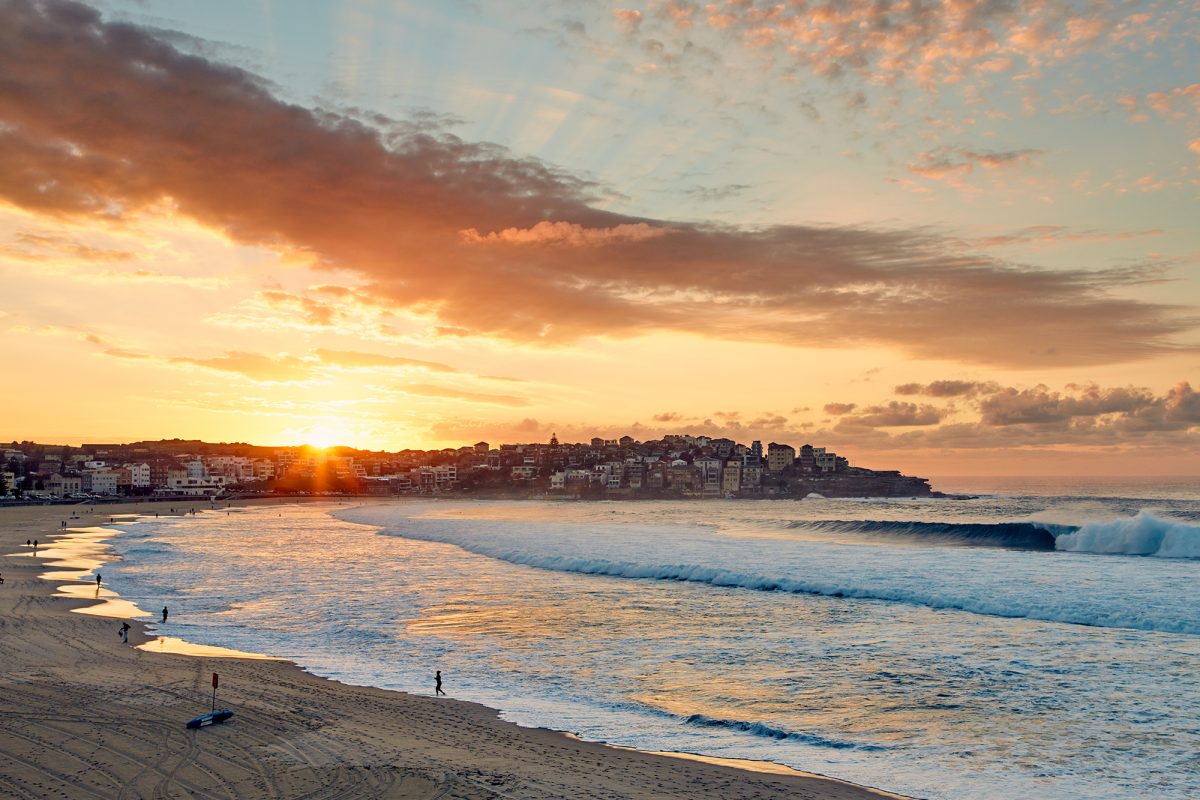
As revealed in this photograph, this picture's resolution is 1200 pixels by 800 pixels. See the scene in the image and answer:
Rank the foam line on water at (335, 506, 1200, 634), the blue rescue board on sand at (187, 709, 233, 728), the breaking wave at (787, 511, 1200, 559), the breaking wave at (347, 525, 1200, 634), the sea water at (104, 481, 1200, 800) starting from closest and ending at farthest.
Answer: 1. the sea water at (104, 481, 1200, 800)
2. the blue rescue board on sand at (187, 709, 233, 728)
3. the breaking wave at (347, 525, 1200, 634)
4. the foam line on water at (335, 506, 1200, 634)
5. the breaking wave at (787, 511, 1200, 559)

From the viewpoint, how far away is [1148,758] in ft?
47.2

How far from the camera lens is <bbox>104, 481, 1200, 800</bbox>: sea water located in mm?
15109

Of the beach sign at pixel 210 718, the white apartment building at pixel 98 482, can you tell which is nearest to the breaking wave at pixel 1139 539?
the beach sign at pixel 210 718

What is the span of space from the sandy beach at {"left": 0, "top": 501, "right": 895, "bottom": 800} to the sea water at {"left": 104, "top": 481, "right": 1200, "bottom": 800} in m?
1.05

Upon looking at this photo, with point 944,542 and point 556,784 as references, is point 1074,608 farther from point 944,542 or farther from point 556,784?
point 944,542

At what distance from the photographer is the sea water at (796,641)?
595 inches

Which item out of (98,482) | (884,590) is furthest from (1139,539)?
(98,482)

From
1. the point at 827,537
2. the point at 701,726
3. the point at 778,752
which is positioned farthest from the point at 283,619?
the point at 827,537

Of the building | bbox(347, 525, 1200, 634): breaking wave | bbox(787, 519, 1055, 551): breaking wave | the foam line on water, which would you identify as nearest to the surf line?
bbox(347, 525, 1200, 634): breaking wave

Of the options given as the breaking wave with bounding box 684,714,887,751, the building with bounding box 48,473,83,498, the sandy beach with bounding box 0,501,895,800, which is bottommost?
the building with bounding box 48,473,83,498

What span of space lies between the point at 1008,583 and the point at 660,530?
4434cm

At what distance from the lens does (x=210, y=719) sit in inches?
618

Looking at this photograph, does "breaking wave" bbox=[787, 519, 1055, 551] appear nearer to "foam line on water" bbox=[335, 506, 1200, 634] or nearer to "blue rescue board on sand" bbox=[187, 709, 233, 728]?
"foam line on water" bbox=[335, 506, 1200, 634]

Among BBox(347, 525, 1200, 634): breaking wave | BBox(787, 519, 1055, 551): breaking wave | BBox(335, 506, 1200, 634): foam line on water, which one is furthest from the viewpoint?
BBox(787, 519, 1055, 551): breaking wave
